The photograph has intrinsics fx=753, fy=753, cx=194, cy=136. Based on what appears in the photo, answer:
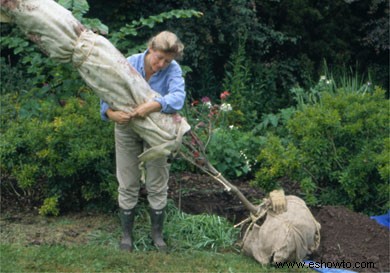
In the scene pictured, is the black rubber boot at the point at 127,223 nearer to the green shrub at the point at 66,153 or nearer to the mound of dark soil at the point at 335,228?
the green shrub at the point at 66,153

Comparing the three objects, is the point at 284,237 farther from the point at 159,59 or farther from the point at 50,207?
the point at 50,207

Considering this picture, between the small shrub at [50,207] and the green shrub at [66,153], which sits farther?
the small shrub at [50,207]

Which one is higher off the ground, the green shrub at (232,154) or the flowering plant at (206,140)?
the flowering plant at (206,140)

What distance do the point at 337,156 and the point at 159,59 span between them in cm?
219

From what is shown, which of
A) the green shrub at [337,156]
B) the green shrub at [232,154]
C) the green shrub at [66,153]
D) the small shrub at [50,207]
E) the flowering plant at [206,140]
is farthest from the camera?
the green shrub at [232,154]

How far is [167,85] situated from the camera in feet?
18.6

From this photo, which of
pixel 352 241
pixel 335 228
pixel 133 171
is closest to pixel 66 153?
pixel 133 171

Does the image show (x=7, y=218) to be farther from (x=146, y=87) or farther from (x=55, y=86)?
(x=146, y=87)

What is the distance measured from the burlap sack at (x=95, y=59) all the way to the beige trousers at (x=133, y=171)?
0.84 ft

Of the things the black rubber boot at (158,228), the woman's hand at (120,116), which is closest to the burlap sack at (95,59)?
the woman's hand at (120,116)

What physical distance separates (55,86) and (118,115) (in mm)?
1999

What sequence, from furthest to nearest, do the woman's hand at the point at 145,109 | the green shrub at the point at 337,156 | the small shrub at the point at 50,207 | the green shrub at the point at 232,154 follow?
1. the green shrub at the point at 232,154
2. the green shrub at the point at 337,156
3. the small shrub at the point at 50,207
4. the woman's hand at the point at 145,109

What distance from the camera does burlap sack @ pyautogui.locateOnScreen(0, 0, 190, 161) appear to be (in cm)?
511

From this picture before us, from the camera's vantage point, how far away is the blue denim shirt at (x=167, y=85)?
5457 millimetres
